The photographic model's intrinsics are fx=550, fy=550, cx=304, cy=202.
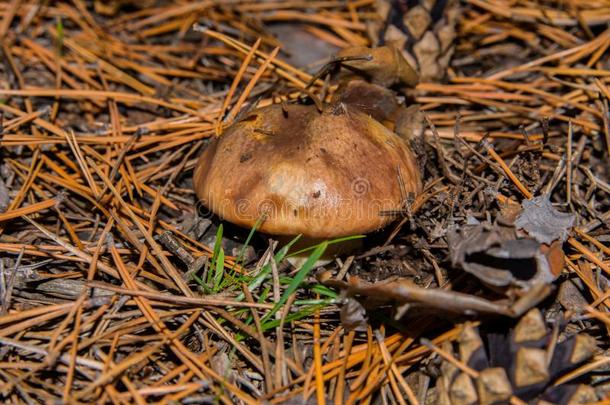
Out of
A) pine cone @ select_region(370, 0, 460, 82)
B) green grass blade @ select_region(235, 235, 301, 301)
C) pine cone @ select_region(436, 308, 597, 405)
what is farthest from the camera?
pine cone @ select_region(370, 0, 460, 82)

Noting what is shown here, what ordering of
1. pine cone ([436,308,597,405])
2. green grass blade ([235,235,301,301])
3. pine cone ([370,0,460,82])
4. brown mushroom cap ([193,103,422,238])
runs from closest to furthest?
pine cone ([436,308,597,405]) < brown mushroom cap ([193,103,422,238]) < green grass blade ([235,235,301,301]) < pine cone ([370,0,460,82])

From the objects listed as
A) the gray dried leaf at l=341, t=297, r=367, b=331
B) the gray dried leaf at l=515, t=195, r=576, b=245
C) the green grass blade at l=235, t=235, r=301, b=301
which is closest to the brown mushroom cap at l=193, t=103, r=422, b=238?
the green grass blade at l=235, t=235, r=301, b=301

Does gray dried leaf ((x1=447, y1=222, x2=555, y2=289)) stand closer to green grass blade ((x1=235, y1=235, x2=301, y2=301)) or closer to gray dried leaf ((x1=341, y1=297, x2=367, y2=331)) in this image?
gray dried leaf ((x1=341, y1=297, x2=367, y2=331))

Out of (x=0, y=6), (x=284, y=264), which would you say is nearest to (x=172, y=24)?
(x=0, y=6)

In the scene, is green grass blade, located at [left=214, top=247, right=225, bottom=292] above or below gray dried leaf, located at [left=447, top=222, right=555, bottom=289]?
below

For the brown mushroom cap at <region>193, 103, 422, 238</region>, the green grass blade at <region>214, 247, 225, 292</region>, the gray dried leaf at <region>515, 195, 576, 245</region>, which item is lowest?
the green grass blade at <region>214, 247, 225, 292</region>

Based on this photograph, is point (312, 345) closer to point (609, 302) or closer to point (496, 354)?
point (496, 354)

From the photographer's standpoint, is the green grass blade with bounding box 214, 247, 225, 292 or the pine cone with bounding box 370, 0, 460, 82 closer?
the green grass blade with bounding box 214, 247, 225, 292

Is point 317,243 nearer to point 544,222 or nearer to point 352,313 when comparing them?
point 352,313

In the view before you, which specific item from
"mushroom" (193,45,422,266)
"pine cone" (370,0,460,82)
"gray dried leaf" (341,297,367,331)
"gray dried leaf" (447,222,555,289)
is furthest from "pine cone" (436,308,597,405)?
"pine cone" (370,0,460,82)

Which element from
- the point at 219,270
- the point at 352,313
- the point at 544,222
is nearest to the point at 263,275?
the point at 219,270
